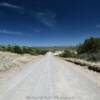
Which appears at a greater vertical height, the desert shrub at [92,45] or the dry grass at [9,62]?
the desert shrub at [92,45]

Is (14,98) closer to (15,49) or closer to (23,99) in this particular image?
(23,99)

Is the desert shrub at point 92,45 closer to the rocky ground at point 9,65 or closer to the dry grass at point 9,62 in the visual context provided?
the dry grass at point 9,62

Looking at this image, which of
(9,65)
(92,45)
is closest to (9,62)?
(9,65)

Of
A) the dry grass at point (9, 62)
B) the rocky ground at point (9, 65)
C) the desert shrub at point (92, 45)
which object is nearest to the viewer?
the rocky ground at point (9, 65)

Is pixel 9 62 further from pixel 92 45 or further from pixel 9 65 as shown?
pixel 92 45

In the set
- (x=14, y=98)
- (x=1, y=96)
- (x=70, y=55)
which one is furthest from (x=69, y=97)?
(x=70, y=55)

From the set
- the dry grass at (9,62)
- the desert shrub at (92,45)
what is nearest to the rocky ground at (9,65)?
the dry grass at (9,62)

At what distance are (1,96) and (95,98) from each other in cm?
423

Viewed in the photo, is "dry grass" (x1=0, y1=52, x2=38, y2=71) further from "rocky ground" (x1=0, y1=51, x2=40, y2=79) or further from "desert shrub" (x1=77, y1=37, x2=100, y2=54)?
"desert shrub" (x1=77, y1=37, x2=100, y2=54)

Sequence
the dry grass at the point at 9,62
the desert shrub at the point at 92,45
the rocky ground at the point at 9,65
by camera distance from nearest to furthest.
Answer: the rocky ground at the point at 9,65
the dry grass at the point at 9,62
the desert shrub at the point at 92,45

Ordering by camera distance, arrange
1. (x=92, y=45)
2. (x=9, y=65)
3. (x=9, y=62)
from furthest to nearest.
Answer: (x=92, y=45) < (x=9, y=62) < (x=9, y=65)

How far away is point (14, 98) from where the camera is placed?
7.72 metres

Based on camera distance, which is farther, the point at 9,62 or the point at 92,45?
the point at 92,45

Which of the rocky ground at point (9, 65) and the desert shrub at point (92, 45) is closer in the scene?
the rocky ground at point (9, 65)
